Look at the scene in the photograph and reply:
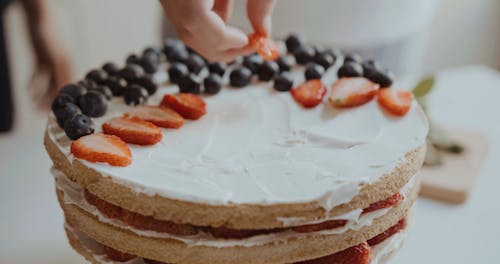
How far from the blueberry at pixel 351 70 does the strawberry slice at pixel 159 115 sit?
1.51 ft

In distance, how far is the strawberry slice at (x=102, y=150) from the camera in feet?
4.31

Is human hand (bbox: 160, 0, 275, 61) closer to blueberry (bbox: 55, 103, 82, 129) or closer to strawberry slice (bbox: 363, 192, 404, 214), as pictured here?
blueberry (bbox: 55, 103, 82, 129)

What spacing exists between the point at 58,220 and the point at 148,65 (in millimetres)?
472

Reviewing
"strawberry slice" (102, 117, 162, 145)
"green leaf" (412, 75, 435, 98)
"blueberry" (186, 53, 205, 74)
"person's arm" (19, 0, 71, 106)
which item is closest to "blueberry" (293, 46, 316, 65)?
"blueberry" (186, 53, 205, 74)

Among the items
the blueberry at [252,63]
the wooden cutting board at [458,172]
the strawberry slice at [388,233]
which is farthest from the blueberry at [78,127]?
the wooden cutting board at [458,172]

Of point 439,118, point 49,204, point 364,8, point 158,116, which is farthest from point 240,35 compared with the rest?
point 364,8

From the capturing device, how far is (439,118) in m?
2.44

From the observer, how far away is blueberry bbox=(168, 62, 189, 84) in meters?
1.73

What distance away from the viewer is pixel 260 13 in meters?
1.56

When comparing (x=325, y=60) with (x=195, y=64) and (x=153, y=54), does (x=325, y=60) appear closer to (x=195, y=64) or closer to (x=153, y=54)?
(x=195, y=64)

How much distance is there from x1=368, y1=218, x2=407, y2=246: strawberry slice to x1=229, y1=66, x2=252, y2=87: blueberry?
0.54m

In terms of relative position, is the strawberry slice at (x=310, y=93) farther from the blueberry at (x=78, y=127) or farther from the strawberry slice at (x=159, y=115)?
the blueberry at (x=78, y=127)

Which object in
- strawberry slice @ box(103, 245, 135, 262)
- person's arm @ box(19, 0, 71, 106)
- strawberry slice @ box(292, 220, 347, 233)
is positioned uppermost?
person's arm @ box(19, 0, 71, 106)

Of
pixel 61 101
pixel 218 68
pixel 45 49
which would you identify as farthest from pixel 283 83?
pixel 45 49
